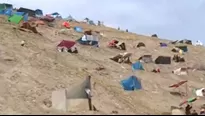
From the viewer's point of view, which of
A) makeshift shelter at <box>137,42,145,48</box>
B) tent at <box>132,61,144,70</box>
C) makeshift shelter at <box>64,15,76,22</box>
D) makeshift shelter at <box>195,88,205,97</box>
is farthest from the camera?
makeshift shelter at <box>64,15,76,22</box>

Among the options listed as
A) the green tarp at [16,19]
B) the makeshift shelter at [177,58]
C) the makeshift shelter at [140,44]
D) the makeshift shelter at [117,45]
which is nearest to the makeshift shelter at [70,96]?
the green tarp at [16,19]

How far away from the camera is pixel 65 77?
23.4 metres

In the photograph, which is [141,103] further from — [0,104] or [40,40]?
[40,40]

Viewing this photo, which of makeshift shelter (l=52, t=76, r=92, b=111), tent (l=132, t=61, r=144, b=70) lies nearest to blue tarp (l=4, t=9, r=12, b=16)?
tent (l=132, t=61, r=144, b=70)

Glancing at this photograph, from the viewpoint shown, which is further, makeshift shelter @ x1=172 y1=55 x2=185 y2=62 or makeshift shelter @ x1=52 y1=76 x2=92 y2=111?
makeshift shelter @ x1=172 y1=55 x2=185 y2=62

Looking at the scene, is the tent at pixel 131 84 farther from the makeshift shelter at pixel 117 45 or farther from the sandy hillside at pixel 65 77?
the makeshift shelter at pixel 117 45

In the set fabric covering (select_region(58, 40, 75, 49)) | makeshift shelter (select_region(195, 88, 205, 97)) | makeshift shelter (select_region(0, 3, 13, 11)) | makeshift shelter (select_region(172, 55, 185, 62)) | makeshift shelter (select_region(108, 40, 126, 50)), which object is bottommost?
makeshift shelter (select_region(195, 88, 205, 97))

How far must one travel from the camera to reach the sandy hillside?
64.2 feet

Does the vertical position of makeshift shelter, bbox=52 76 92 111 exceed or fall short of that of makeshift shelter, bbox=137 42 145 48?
it falls short

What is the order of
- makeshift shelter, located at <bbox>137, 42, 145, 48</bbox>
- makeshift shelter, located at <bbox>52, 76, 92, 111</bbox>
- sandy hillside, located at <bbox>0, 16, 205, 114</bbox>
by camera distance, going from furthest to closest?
makeshift shelter, located at <bbox>137, 42, 145, 48</bbox>
sandy hillside, located at <bbox>0, 16, 205, 114</bbox>
makeshift shelter, located at <bbox>52, 76, 92, 111</bbox>

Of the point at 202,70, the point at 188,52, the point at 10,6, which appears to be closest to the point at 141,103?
the point at 202,70

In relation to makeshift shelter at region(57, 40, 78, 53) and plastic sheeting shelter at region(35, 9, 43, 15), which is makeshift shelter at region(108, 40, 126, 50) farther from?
plastic sheeting shelter at region(35, 9, 43, 15)

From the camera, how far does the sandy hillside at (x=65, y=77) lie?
1958 cm

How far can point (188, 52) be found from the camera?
40.5m
